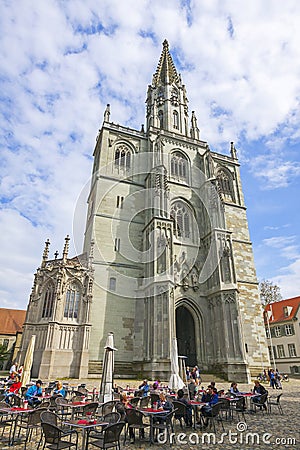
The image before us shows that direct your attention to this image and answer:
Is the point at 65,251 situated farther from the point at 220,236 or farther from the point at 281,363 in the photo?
the point at 281,363

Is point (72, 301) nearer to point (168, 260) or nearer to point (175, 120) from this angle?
point (168, 260)

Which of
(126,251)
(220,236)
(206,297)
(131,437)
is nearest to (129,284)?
(126,251)

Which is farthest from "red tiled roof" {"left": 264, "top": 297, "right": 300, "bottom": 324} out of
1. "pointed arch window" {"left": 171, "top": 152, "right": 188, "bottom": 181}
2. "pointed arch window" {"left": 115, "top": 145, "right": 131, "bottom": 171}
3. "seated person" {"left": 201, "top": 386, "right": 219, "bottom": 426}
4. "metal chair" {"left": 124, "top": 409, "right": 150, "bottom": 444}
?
"metal chair" {"left": 124, "top": 409, "right": 150, "bottom": 444}

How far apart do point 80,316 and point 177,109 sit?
2632 centimetres

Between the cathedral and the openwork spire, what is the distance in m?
11.8

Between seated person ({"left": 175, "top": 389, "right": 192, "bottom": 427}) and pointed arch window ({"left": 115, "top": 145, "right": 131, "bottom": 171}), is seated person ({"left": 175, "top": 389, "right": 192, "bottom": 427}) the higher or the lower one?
the lower one

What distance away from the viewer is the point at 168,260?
1991 cm

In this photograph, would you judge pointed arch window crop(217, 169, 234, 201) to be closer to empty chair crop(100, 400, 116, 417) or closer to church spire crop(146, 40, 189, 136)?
church spire crop(146, 40, 189, 136)

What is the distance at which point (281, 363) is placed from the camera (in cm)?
3419

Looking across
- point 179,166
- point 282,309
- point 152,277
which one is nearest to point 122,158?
point 179,166

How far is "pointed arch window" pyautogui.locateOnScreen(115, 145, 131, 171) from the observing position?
26422mm

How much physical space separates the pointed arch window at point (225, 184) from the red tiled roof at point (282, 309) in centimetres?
1552

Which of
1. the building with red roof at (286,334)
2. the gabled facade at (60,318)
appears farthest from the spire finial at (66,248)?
the building with red roof at (286,334)

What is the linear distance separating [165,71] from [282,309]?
34.2 m
